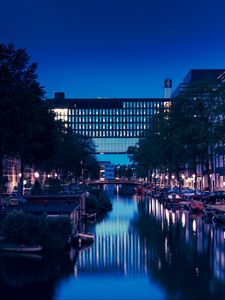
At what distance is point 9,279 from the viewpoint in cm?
3278

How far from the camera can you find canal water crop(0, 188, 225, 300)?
99.3 ft

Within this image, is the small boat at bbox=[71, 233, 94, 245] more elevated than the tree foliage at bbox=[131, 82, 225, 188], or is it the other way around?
the tree foliage at bbox=[131, 82, 225, 188]

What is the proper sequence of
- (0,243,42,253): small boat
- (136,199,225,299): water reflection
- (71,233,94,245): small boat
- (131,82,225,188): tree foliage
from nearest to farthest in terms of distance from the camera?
(136,199,225,299): water reflection, (0,243,42,253): small boat, (71,233,94,245): small boat, (131,82,225,188): tree foliage

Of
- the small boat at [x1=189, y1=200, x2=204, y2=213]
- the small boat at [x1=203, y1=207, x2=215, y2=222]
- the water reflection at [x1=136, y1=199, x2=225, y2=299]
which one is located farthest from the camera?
the small boat at [x1=189, y1=200, x2=204, y2=213]

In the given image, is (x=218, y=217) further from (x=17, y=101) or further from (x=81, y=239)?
(x=17, y=101)

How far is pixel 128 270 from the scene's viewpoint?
36.8m

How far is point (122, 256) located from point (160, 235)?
509 inches

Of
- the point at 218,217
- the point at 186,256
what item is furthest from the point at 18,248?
the point at 218,217

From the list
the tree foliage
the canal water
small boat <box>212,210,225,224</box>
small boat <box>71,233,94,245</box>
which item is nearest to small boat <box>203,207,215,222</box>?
small boat <box>212,210,225,224</box>

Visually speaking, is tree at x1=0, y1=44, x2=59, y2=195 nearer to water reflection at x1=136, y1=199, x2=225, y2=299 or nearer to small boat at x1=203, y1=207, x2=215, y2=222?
water reflection at x1=136, y1=199, x2=225, y2=299

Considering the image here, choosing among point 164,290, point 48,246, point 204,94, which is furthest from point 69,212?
point 204,94

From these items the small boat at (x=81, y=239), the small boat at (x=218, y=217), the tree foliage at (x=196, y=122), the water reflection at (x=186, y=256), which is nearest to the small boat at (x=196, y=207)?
the tree foliage at (x=196, y=122)

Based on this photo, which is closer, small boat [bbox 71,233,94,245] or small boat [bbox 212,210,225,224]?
small boat [bbox 71,233,94,245]

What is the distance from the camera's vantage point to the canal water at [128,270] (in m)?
30.3
